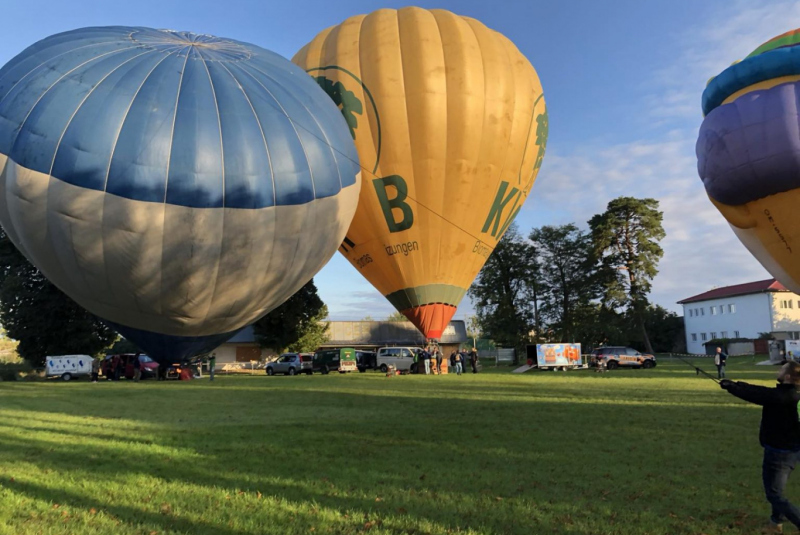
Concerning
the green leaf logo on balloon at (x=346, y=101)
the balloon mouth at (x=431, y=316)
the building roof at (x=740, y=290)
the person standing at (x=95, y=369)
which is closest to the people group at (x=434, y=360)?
the balloon mouth at (x=431, y=316)

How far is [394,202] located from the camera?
20.1 m

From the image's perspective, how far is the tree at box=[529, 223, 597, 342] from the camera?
55.0m

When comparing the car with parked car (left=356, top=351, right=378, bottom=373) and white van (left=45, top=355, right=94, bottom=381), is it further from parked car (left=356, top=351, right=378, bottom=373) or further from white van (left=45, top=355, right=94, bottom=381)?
white van (left=45, top=355, right=94, bottom=381)

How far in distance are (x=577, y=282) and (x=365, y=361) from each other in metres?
25.5

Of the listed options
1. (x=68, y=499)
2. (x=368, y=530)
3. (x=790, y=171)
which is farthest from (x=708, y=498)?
(x=790, y=171)

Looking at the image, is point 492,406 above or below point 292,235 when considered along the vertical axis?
below

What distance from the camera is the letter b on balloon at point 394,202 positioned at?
1989 cm

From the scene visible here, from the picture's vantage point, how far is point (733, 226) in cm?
2159

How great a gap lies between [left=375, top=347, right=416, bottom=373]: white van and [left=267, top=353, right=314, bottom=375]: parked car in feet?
15.0

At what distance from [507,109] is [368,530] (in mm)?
17778

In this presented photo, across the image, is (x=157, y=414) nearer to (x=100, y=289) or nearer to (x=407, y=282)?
(x=100, y=289)

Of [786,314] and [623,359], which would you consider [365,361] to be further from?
[786,314]

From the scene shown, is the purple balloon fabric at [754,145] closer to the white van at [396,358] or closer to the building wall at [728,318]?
the white van at [396,358]

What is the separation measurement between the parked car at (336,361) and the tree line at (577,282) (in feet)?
70.4
